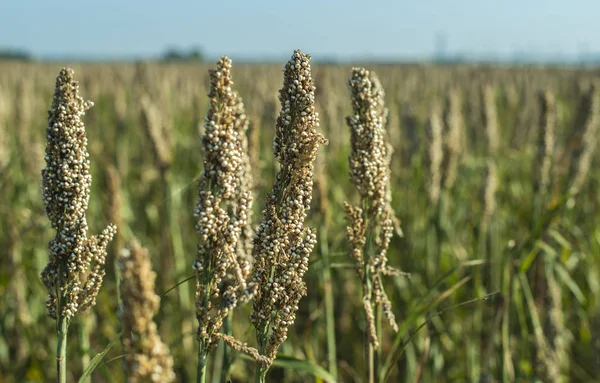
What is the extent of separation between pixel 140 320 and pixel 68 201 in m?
0.79

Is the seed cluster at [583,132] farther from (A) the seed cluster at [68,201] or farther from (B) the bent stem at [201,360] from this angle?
(A) the seed cluster at [68,201]

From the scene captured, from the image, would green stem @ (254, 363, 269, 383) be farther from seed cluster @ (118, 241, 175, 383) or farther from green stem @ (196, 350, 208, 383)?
seed cluster @ (118, 241, 175, 383)

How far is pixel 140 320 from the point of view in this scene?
1.16 metres

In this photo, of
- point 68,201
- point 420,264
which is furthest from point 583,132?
point 68,201

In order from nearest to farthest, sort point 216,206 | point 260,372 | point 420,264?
point 216,206 → point 260,372 → point 420,264

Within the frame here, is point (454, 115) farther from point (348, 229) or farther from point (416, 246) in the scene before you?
point (348, 229)

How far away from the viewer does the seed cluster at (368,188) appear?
7.13 feet

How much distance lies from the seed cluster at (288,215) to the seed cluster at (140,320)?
1.91 ft

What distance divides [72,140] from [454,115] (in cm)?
469

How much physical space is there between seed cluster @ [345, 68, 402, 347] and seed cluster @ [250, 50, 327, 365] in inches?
15.8

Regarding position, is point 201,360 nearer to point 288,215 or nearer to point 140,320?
point 288,215

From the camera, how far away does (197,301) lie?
1.74m

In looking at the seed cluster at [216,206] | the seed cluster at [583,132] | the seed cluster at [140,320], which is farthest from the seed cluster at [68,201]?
the seed cluster at [583,132]

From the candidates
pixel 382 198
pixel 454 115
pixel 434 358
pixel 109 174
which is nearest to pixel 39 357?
pixel 109 174
